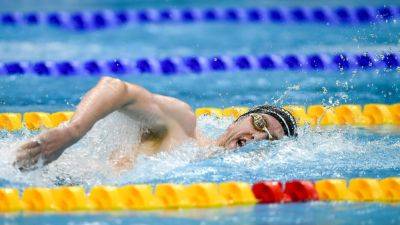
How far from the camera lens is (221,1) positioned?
10.3 m

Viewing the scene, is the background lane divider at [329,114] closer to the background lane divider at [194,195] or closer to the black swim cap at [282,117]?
the black swim cap at [282,117]

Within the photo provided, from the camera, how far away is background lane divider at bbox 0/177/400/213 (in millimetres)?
3488

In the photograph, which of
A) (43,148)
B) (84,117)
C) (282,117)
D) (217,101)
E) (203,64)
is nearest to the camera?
(43,148)

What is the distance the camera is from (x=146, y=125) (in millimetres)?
3902

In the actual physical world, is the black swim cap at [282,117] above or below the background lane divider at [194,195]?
above

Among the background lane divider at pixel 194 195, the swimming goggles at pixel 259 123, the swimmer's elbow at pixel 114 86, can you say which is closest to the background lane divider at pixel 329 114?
the swimming goggles at pixel 259 123

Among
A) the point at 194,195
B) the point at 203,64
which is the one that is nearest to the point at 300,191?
the point at 194,195

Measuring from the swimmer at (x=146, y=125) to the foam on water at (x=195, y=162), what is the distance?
0.05 m

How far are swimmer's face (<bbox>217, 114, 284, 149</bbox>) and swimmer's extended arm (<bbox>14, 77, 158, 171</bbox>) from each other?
504mm

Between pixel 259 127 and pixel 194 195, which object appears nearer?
pixel 194 195

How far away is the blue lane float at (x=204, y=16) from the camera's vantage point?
8.88 metres

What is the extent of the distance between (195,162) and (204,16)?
5.21 meters

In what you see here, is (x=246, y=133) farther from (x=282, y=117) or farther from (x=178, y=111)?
(x=178, y=111)

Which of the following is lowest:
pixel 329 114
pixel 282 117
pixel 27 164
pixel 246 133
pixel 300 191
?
pixel 27 164
